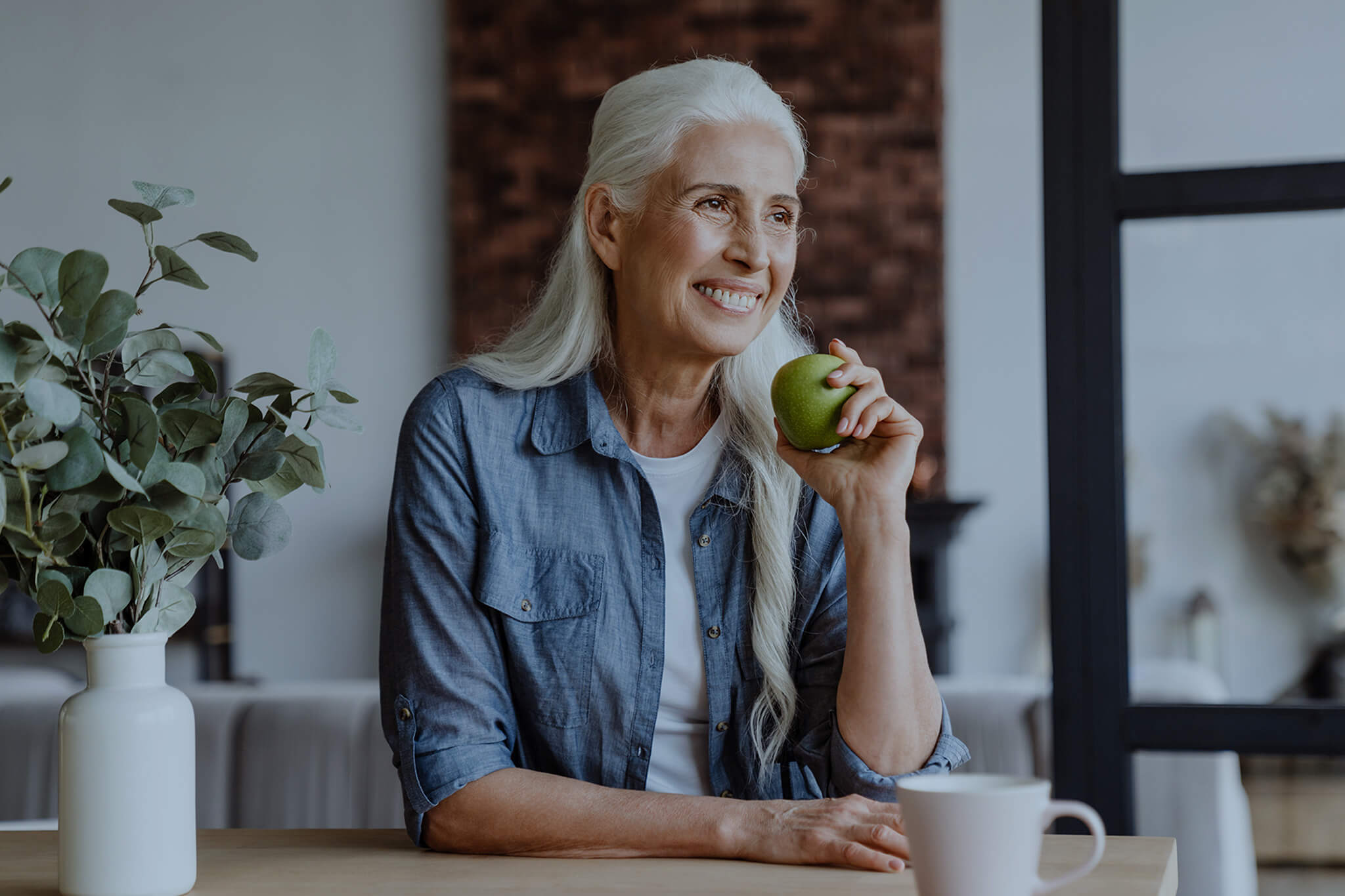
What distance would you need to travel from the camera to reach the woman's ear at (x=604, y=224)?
4.91ft

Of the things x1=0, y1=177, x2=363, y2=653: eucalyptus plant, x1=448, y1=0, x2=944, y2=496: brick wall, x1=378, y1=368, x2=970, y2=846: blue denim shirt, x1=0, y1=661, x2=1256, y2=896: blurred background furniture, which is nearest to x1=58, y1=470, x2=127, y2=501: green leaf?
x1=0, y1=177, x2=363, y2=653: eucalyptus plant

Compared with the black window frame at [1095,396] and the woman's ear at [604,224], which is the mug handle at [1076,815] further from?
the black window frame at [1095,396]

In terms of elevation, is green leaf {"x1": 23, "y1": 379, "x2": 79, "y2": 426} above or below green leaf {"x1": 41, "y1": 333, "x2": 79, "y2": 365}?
below

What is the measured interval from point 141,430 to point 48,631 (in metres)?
0.15

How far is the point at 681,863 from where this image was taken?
1.03 m

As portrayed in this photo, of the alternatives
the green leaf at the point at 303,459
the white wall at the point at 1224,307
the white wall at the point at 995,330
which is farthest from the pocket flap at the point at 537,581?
the white wall at the point at 995,330

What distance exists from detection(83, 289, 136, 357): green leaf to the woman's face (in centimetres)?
65

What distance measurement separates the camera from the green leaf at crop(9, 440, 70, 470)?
0.84 m

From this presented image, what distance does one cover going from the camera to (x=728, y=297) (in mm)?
1418

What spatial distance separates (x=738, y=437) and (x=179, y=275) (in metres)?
0.69

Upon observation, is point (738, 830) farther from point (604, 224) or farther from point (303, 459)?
point (604, 224)

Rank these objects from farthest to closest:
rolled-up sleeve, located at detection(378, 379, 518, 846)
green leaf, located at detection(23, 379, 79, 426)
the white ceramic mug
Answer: rolled-up sleeve, located at detection(378, 379, 518, 846), green leaf, located at detection(23, 379, 79, 426), the white ceramic mug

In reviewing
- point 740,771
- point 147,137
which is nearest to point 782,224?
point 740,771

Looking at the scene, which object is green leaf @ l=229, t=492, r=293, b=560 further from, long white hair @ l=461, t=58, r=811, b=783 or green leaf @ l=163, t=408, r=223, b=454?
long white hair @ l=461, t=58, r=811, b=783
